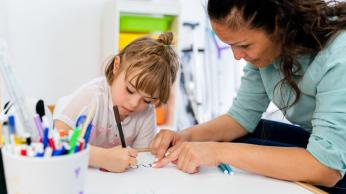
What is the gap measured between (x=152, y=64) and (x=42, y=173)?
0.57 meters

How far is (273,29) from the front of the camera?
768 millimetres

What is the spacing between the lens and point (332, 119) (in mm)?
723

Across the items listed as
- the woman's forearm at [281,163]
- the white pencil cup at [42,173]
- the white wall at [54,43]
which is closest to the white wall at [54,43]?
the white wall at [54,43]

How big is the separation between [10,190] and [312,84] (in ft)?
2.10

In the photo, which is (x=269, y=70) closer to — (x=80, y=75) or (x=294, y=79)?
(x=294, y=79)

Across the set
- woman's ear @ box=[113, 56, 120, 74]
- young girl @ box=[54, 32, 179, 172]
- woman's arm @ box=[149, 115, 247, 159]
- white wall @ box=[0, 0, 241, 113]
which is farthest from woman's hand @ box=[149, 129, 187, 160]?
white wall @ box=[0, 0, 241, 113]

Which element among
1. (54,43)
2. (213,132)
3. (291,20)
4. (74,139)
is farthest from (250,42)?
(54,43)

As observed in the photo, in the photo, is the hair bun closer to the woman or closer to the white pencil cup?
the woman

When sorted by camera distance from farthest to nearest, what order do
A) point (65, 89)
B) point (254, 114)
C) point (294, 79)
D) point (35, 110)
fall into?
point (65, 89) < point (254, 114) < point (294, 79) < point (35, 110)

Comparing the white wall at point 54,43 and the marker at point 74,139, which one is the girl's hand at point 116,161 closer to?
the marker at point 74,139

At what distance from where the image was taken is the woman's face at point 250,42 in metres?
0.77

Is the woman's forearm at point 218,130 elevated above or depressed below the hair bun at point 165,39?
below

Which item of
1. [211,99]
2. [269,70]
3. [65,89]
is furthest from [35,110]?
[211,99]

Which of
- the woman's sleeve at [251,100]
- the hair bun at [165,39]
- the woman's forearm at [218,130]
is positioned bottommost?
the woman's forearm at [218,130]
